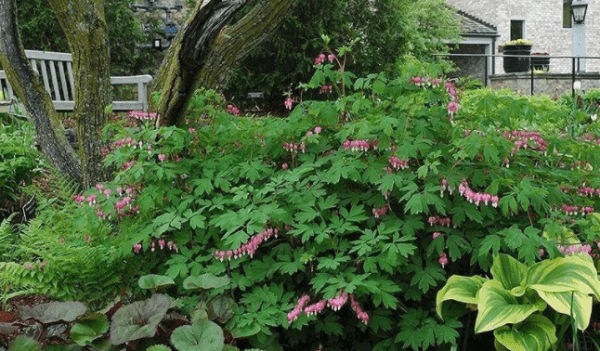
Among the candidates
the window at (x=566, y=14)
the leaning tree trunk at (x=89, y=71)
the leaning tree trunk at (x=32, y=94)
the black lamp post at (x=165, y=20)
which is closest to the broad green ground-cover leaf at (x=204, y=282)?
the leaning tree trunk at (x=89, y=71)

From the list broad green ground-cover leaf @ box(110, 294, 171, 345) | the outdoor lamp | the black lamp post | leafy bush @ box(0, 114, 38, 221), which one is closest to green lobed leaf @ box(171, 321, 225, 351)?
broad green ground-cover leaf @ box(110, 294, 171, 345)

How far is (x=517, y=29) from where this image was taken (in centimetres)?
3094

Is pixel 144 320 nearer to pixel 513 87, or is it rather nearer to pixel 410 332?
pixel 410 332

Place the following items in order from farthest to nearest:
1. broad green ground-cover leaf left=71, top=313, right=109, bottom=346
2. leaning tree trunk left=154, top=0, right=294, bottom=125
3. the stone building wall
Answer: the stone building wall
leaning tree trunk left=154, top=0, right=294, bottom=125
broad green ground-cover leaf left=71, top=313, right=109, bottom=346

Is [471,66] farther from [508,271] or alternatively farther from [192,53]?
[508,271]

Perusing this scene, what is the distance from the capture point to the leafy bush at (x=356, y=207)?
9.95 ft

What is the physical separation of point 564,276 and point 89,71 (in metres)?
3.06

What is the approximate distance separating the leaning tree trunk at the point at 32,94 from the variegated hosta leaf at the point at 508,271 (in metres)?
3.20

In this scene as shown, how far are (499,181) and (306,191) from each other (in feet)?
2.67

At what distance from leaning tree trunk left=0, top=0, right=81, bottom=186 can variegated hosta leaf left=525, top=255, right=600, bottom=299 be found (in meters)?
3.34

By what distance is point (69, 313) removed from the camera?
2666 millimetres

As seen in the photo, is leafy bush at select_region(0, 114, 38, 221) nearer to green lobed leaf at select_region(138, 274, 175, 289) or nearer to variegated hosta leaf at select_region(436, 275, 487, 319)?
green lobed leaf at select_region(138, 274, 175, 289)

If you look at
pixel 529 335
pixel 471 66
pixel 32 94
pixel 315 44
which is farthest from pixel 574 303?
pixel 471 66

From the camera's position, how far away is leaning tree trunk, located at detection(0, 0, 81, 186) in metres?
4.93
